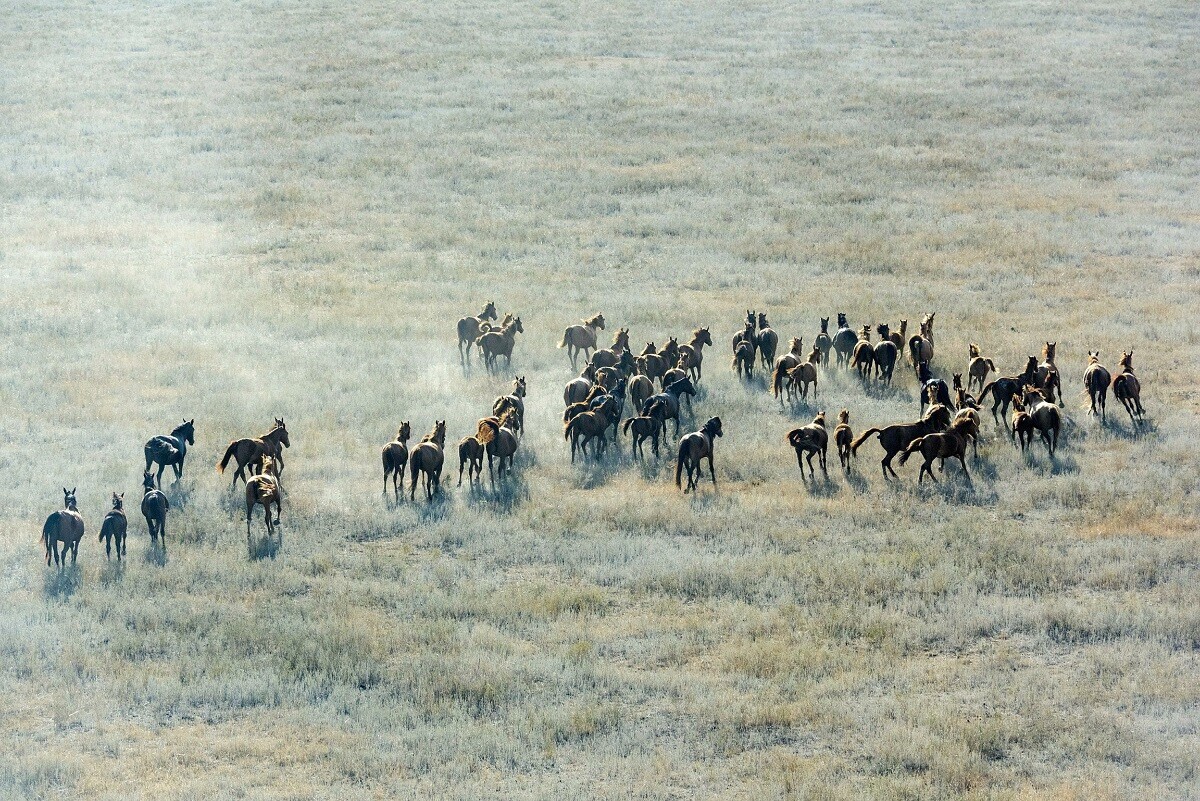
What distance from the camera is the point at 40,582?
15.6 metres

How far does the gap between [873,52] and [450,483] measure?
153ft

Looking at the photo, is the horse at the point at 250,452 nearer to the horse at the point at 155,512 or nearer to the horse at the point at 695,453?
the horse at the point at 155,512

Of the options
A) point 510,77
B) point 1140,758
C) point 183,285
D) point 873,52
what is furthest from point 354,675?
point 873,52

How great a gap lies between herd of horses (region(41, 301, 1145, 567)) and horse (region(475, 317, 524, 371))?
0.02 m

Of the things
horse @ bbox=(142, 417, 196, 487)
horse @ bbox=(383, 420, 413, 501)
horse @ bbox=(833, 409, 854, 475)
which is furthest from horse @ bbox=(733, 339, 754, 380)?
horse @ bbox=(142, 417, 196, 487)

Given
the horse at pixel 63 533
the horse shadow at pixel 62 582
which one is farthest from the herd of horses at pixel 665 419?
the horse shadow at pixel 62 582

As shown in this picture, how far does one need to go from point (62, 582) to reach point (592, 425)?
7838 mm

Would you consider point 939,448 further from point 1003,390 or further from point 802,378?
point 802,378

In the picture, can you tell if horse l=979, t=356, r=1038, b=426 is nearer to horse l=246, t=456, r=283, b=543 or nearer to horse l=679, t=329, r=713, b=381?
horse l=679, t=329, r=713, b=381

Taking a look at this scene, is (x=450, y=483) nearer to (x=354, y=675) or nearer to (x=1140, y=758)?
(x=354, y=675)

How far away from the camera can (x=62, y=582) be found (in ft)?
50.8

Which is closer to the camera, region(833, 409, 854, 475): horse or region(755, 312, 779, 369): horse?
region(833, 409, 854, 475): horse

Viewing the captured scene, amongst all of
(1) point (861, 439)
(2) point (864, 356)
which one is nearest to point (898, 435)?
(1) point (861, 439)

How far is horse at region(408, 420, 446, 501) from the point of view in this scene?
59.4 ft
